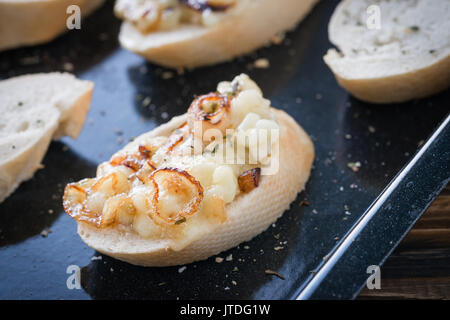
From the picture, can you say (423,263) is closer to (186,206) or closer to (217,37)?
(186,206)

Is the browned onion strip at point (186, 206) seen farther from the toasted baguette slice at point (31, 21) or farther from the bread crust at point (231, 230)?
the toasted baguette slice at point (31, 21)

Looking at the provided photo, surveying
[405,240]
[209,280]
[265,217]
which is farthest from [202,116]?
[405,240]

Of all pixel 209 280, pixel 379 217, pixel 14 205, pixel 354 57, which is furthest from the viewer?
pixel 354 57

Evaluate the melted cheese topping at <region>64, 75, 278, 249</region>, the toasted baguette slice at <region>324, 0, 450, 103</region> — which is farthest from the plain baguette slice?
the melted cheese topping at <region>64, 75, 278, 249</region>

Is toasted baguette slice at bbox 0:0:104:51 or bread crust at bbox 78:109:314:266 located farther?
toasted baguette slice at bbox 0:0:104:51

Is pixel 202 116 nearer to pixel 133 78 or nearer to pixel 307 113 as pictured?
pixel 307 113

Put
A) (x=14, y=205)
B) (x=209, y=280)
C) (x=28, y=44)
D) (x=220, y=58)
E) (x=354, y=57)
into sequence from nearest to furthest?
(x=209, y=280) → (x=14, y=205) → (x=354, y=57) → (x=220, y=58) → (x=28, y=44)

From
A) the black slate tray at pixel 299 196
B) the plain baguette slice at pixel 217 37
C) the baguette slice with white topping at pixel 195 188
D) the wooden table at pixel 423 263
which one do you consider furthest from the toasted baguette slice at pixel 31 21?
the wooden table at pixel 423 263

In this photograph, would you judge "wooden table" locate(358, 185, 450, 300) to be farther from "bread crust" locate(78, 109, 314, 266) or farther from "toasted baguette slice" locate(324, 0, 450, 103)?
"toasted baguette slice" locate(324, 0, 450, 103)
